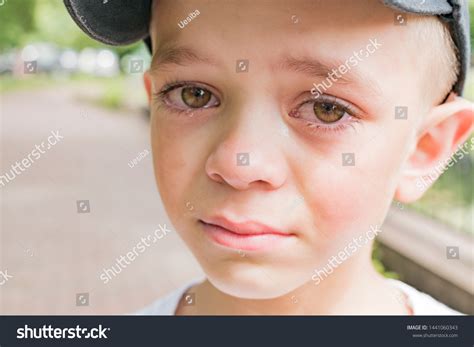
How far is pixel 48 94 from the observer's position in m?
15.3

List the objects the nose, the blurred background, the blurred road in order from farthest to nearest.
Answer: the blurred road
the blurred background
the nose

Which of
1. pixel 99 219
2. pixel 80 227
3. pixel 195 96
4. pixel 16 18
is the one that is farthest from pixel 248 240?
pixel 16 18

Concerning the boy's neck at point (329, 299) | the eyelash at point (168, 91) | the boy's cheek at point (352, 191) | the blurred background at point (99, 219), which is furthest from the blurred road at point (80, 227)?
the boy's cheek at point (352, 191)

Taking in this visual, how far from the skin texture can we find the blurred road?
6.73 feet

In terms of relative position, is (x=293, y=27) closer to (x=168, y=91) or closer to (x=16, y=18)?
(x=168, y=91)

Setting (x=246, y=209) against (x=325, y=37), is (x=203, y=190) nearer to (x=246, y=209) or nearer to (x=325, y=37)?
(x=246, y=209)

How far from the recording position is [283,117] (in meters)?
1.08

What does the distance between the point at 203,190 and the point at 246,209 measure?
0.08 meters

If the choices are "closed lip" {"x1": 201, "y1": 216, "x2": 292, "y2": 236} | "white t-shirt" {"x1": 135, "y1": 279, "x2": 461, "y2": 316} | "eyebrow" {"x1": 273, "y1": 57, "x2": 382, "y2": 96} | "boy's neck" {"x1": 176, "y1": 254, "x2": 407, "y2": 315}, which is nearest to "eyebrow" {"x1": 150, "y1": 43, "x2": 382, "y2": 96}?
"eyebrow" {"x1": 273, "y1": 57, "x2": 382, "y2": 96}

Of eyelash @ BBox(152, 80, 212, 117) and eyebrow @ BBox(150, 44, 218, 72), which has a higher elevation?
eyebrow @ BBox(150, 44, 218, 72)

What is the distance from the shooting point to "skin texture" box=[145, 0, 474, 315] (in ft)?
3.49

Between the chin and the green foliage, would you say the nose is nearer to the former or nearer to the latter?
the chin

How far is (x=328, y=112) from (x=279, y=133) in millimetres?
94
